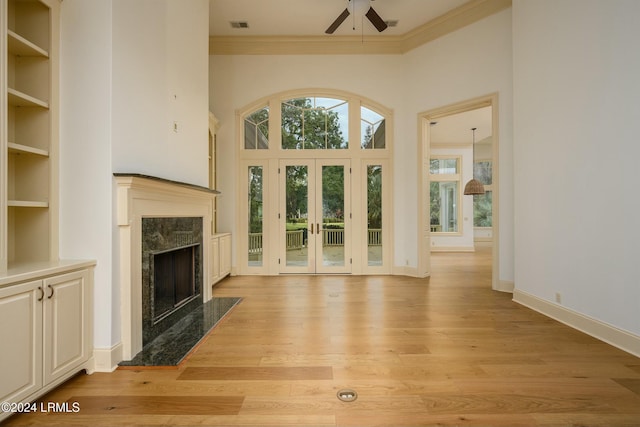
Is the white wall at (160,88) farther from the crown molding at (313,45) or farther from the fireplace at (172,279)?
the crown molding at (313,45)

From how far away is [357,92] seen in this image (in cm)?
596

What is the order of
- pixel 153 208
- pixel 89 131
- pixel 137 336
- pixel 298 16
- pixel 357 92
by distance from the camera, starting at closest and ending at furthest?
1. pixel 89 131
2. pixel 137 336
3. pixel 153 208
4. pixel 298 16
5. pixel 357 92

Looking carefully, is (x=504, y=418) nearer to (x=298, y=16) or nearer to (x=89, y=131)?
(x=89, y=131)

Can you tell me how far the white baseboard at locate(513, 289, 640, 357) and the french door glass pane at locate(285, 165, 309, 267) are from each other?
368 centimetres

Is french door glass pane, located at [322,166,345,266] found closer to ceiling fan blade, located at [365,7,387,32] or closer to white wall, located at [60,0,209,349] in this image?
ceiling fan blade, located at [365,7,387,32]

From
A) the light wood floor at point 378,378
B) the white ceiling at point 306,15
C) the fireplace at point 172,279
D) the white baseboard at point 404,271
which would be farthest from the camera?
the white baseboard at point 404,271

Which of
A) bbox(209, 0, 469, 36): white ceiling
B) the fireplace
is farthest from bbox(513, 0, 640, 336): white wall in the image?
the fireplace

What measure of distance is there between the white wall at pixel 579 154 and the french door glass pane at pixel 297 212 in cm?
354

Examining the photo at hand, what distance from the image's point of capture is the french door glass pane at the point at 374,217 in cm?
600

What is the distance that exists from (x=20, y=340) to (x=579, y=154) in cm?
482

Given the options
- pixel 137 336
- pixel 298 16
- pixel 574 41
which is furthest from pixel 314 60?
pixel 137 336

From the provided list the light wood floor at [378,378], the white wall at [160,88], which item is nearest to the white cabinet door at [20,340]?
the light wood floor at [378,378]

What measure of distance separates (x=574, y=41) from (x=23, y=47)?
193 inches

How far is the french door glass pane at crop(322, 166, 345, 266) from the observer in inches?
237
